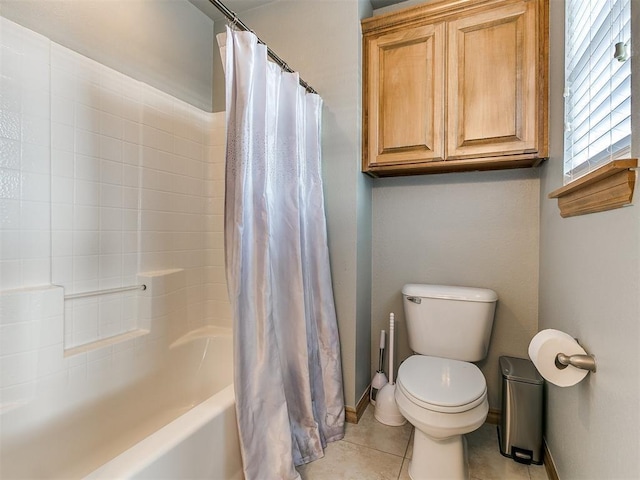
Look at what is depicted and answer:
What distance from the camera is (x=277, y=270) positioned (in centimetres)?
149

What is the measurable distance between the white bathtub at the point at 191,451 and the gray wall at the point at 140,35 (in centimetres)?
163

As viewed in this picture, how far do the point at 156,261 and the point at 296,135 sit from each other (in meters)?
1.06

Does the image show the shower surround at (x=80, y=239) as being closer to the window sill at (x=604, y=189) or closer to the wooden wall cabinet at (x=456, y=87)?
the wooden wall cabinet at (x=456, y=87)

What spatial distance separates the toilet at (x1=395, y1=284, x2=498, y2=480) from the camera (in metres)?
1.30

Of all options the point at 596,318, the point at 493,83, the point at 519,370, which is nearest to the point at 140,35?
the point at 493,83

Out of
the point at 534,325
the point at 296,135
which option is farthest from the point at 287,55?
the point at 534,325

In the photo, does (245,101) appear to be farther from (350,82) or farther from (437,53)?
(437,53)

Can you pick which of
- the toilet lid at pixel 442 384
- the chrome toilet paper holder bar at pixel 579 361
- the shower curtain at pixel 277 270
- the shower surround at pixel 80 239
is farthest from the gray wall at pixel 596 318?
the shower surround at pixel 80 239

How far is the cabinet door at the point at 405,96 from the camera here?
174cm

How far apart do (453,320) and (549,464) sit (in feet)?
2.30

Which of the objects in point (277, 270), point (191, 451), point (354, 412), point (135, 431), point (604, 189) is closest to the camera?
point (604, 189)

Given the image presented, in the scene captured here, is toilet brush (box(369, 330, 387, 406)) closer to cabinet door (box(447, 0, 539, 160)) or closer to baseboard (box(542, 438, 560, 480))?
baseboard (box(542, 438, 560, 480))

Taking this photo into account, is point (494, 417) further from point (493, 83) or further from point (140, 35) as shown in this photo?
point (140, 35)

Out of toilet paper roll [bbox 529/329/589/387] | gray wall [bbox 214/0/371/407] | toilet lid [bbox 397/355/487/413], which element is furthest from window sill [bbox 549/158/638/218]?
gray wall [bbox 214/0/371/407]
